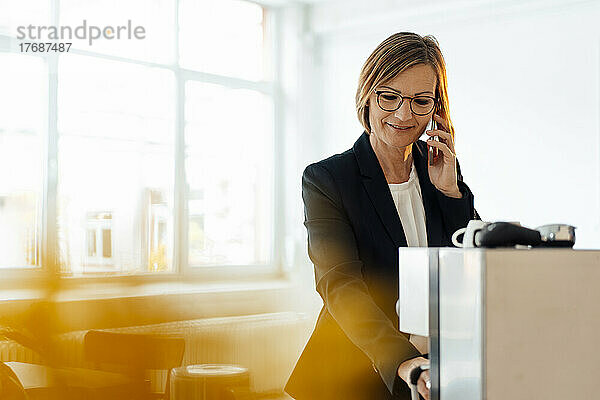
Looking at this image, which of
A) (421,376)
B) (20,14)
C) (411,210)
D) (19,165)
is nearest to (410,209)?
(411,210)

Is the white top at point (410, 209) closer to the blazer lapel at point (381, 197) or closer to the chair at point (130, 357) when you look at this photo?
the blazer lapel at point (381, 197)

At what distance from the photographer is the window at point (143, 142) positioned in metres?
1.90

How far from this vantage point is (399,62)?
1036 millimetres

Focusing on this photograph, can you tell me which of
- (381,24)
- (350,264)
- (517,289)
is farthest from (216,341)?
(517,289)

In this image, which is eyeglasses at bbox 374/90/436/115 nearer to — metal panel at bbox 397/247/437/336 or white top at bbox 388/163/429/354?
white top at bbox 388/163/429/354

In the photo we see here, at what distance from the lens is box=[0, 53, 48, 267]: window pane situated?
A: 182 cm

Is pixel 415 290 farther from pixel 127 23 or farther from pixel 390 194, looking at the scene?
pixel 127 23

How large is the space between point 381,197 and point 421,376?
46 cm

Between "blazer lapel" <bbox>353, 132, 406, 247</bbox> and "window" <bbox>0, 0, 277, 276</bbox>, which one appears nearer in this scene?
"blazer lapel" <bbox>353, 132, 406, 247</bbox>

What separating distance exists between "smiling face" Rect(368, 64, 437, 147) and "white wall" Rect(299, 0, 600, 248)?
1.49 m

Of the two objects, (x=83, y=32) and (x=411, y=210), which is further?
(x=83, y=32)

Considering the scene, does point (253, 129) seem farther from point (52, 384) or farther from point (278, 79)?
point (52, 384)

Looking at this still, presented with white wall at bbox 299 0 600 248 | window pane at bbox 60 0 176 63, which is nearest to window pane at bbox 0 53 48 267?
window pane at bbox 60 0 176 63

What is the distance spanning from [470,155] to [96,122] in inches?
52.9
